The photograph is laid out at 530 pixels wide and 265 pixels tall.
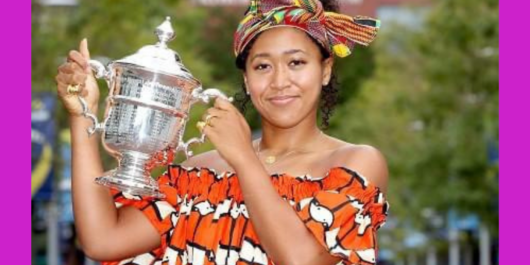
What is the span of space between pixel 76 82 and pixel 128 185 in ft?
1.20

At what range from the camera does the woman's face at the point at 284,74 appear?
3791 millimetres

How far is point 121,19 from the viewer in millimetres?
18484

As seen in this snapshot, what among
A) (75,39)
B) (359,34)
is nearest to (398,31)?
(75,39)

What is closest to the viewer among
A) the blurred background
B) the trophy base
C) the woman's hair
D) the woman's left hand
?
the woman's left hand

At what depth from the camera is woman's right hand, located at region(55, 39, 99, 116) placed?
3.86 metres

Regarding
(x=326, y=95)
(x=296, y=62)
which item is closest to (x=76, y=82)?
(x=296, y=62)

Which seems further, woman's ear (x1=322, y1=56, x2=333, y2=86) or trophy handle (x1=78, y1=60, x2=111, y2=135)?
woman's ear (x1=322, y1=56, x2=333, y2=86)

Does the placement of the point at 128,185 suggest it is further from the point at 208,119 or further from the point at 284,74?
the point at 284,74

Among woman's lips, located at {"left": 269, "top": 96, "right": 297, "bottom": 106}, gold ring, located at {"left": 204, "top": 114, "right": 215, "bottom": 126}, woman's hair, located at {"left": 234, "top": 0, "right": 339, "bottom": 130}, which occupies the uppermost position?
woman's hair, located at {"left": 234, "top": 0, "right": 339, "bottom": 130}

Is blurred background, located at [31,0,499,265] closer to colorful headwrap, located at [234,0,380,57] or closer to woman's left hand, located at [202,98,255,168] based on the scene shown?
colorful headwrap, located at [234,0,380,57]

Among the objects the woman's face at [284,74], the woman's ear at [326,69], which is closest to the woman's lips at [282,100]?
the woman's face at [284,74]

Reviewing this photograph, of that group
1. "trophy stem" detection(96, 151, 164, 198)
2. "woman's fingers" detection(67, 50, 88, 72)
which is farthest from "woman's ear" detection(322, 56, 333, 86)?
"woman's fingers" detection(67, 50, 88, 72)

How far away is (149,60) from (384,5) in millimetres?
57297

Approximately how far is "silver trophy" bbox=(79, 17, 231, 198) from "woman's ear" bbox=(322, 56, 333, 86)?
13.8 inches
